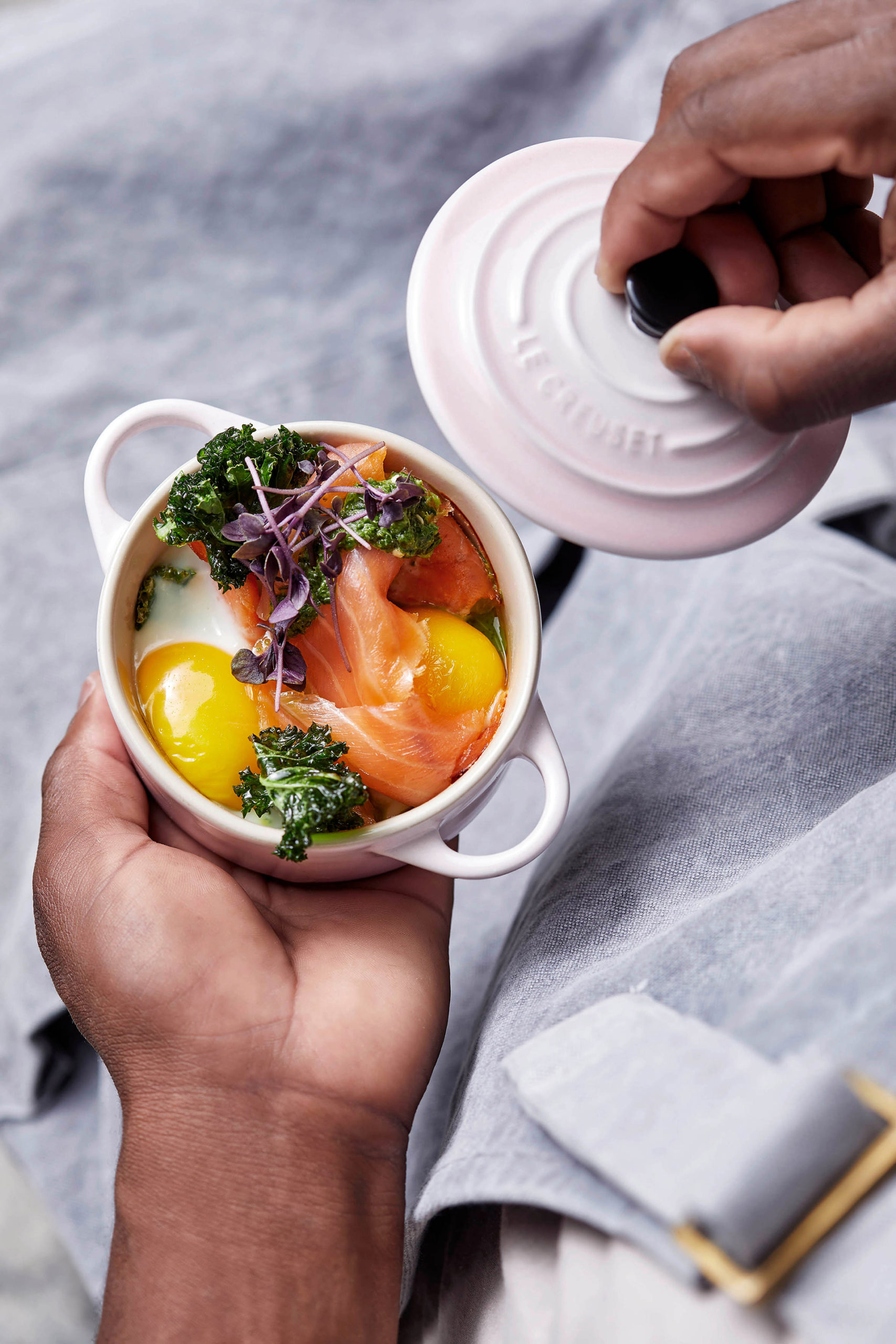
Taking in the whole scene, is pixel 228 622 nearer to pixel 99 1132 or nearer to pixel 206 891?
pixel 206 891

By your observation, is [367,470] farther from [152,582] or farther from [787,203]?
[787,203]

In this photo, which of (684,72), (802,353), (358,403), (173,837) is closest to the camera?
(802,353)

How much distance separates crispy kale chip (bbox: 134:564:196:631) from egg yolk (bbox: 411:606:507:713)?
27 cm

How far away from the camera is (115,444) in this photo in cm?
107

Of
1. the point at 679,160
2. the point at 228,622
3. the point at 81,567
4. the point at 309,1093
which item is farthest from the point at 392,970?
the point at 81,567

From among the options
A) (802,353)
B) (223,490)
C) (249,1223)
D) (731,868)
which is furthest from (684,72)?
(249,1223)

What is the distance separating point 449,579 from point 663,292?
0.39 metres

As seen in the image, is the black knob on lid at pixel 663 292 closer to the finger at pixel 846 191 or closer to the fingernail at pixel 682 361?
the fingernail at pixel 682 361

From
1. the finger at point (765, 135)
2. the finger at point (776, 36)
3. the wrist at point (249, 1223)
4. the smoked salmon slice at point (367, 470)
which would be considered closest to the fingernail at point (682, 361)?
the finger at point (765, 135)

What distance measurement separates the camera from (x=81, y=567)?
71.0 inches

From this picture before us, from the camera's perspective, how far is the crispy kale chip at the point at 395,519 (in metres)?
1.02

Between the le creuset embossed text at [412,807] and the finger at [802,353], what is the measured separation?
29 cm

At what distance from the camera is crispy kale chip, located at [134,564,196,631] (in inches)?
43.3

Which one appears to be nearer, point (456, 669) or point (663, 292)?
point (663, 292)
